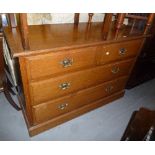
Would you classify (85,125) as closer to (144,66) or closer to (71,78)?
(71,78)

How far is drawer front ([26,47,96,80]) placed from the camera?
101 cm

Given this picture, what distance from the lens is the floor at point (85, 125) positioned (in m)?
1.48

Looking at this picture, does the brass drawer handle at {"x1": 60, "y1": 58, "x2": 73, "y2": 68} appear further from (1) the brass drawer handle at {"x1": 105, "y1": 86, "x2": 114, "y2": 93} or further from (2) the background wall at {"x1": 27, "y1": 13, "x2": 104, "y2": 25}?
(1) the brass drawer handle at {"x1": 105, "y1": 86, "x2": 114, "y2": 93}

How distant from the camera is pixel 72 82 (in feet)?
4.32

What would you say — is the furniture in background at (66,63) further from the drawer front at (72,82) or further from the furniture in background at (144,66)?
the furniture in background at (144,66)

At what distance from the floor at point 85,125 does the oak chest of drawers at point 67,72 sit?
0.08 metres

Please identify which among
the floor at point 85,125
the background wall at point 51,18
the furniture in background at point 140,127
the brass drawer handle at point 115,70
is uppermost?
the background wall at point 51,18

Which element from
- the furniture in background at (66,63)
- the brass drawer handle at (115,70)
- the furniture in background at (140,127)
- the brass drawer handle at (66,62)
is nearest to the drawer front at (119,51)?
the furniture in background at (66,63)

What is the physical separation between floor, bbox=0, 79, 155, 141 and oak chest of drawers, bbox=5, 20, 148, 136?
0.08 m

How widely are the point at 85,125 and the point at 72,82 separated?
599 mm

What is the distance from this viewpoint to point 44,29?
129 cm

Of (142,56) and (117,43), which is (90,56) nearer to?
(117,43)

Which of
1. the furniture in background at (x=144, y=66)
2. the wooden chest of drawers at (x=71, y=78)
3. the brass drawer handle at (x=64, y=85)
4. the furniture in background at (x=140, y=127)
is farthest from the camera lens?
the furniture in background at (x=144, y=66)

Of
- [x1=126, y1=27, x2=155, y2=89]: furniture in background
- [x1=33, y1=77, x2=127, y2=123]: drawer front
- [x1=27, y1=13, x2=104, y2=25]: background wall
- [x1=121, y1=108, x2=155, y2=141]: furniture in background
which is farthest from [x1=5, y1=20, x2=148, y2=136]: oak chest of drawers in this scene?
[x1=121, y1=108, x2=155, y2=141]: furniture in background
